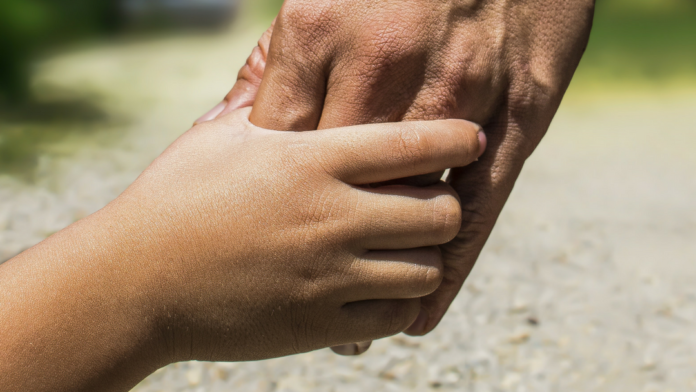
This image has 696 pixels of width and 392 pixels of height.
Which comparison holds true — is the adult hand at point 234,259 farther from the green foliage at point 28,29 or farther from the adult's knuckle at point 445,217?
the green foliage at point 28,29

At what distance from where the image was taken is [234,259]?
2.32 feet

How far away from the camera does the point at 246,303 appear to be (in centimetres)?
73

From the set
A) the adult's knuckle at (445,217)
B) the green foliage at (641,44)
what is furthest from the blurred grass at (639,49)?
the adult's knuckle at (445,217)

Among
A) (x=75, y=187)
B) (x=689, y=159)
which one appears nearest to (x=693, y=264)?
(x=689, y=159)

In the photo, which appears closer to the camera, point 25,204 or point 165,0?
point 25,204

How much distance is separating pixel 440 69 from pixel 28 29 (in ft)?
12.9

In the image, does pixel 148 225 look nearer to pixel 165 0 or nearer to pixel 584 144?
pixel 584 144

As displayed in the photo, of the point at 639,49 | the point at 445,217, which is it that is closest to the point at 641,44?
the point at 639,49

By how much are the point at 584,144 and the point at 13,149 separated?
11.6ft

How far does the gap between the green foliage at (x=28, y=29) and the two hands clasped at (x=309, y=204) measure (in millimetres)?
3638

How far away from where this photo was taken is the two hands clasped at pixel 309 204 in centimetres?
69

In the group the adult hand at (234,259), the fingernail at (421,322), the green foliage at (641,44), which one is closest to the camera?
the adult hand at (234,259)

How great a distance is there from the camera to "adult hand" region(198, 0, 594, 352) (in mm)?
814

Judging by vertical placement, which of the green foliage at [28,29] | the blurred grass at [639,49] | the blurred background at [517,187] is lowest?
the blurred grass at [639,49]
